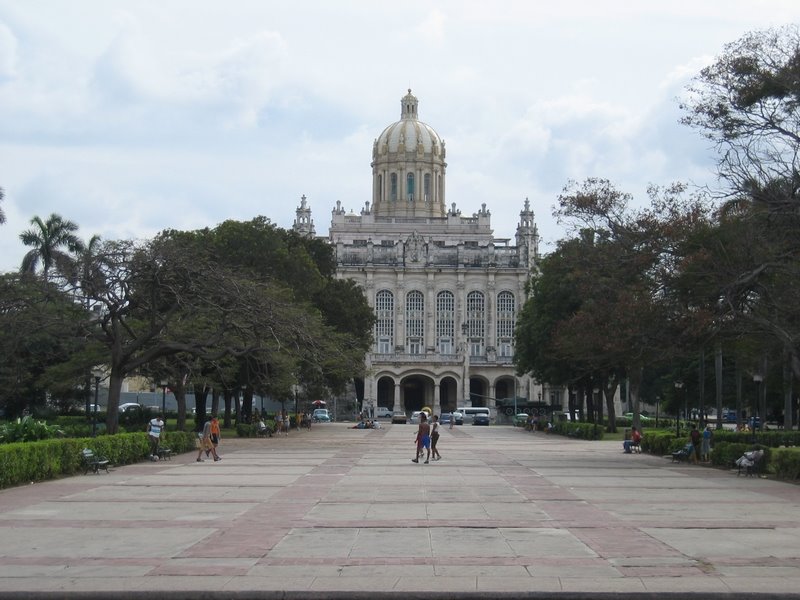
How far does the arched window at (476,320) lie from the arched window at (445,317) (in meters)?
1.88

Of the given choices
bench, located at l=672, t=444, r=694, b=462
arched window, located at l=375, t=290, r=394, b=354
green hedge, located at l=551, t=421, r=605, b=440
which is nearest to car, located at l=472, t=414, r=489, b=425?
green hedge, located at l=551, t=421, r=605, b=440

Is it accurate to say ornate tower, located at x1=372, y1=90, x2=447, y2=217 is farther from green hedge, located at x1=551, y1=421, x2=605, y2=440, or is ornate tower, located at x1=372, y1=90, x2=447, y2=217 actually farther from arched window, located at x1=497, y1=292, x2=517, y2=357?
green hedge, located at x1=551, y1=421, x2=605, y2=440

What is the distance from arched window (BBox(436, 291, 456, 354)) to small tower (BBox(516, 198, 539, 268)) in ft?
30.7

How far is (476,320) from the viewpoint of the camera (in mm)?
129125

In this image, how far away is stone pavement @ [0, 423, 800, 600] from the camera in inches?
461

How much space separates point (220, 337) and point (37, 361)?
62.9 ft

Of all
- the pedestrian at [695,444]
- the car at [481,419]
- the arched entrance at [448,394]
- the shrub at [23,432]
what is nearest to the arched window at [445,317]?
the arched entrance at [448,394]

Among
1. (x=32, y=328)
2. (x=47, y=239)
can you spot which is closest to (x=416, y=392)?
(x=47, y=239)

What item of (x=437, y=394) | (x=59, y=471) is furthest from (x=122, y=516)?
(x=437, y=394)

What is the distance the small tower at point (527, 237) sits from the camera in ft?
430

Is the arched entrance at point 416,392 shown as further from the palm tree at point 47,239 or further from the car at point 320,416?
the palm tree at point 47,239

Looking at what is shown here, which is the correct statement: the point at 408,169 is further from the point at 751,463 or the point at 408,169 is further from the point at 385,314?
the point at 751,463

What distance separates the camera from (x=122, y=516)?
17.7 m

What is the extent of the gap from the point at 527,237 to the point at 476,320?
520 inches
